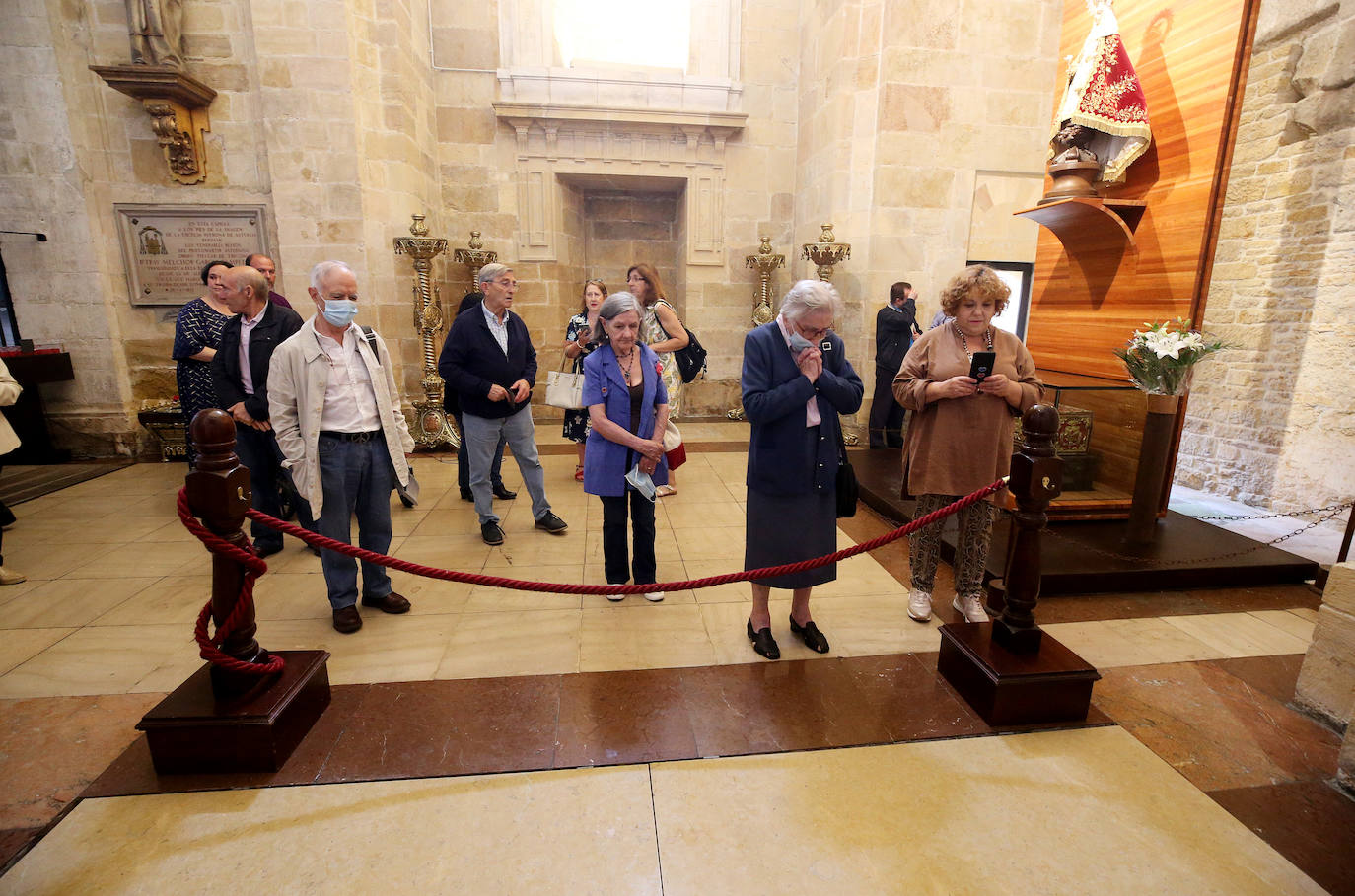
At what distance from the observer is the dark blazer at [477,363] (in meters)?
3.81

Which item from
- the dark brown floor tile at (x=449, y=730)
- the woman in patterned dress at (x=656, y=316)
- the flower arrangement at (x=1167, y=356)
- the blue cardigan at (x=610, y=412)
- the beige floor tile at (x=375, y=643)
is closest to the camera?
the dark brown floor tile at (x=449, y=730)

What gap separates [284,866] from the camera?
170 cm

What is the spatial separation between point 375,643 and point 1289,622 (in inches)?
175

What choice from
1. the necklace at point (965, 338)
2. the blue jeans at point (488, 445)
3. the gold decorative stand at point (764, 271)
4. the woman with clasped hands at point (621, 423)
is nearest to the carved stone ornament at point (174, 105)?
the blue jeans at point (488, 445)

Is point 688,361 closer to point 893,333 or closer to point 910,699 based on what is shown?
point 893,333

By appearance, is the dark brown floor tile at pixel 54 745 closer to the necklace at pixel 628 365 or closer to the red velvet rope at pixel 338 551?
the red velvet rope at pixel 338 551

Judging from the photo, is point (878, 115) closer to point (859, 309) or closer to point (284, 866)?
point (859, 309)

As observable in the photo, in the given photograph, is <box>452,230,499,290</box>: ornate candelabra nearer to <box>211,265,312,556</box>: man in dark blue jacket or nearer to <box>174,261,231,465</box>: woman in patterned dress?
<box>174,261,231,465</box>: woman in patterned dress

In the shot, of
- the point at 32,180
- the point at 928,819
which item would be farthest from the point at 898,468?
the point at 32,180

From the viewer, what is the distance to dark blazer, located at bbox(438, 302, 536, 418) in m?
3.81

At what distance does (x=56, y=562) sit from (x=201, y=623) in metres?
2.68

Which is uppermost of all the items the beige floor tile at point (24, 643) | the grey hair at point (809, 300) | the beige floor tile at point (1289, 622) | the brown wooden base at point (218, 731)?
the grey hair at point (809, 300)

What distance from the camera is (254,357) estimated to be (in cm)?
334

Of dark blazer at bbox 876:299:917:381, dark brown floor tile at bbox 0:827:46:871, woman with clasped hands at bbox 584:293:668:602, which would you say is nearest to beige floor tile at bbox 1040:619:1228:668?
woman with clasped hands at bbox 584:293:668:602
